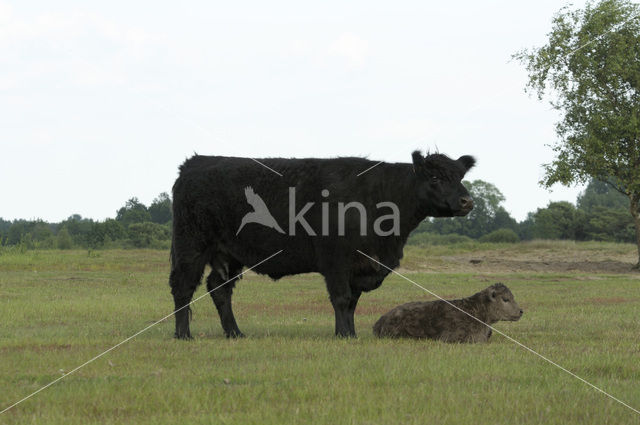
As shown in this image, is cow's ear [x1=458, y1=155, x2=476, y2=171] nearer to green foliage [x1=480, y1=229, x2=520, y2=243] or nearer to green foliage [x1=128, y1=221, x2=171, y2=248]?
green foliage [x1=128, y1=221, x2=171, y2=248]

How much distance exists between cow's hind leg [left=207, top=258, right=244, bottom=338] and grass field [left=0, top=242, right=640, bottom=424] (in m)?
0.52

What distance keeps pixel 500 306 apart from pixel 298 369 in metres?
4.39

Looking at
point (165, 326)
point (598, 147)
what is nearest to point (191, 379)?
point (165, 326)

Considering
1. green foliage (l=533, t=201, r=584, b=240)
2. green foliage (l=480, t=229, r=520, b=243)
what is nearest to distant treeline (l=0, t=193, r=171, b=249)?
green foliage (l=480, t=229, r=520, b=243)

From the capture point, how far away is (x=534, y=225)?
270ft

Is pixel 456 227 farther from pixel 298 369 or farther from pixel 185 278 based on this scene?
pixel 298 369

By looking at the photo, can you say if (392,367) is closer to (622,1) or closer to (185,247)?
(185,247)

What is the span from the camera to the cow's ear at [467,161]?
1122 cm

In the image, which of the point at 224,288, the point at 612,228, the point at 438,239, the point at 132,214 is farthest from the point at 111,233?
the point at 224,288

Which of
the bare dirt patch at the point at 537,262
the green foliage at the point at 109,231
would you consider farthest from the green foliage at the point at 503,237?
the green foliage at the point at 109,231

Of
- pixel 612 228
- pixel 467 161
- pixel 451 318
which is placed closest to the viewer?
pixel 451 318

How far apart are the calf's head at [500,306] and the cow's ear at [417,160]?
2.26 m

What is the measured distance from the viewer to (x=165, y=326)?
12.8 meters

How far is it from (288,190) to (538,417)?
20.8ft
